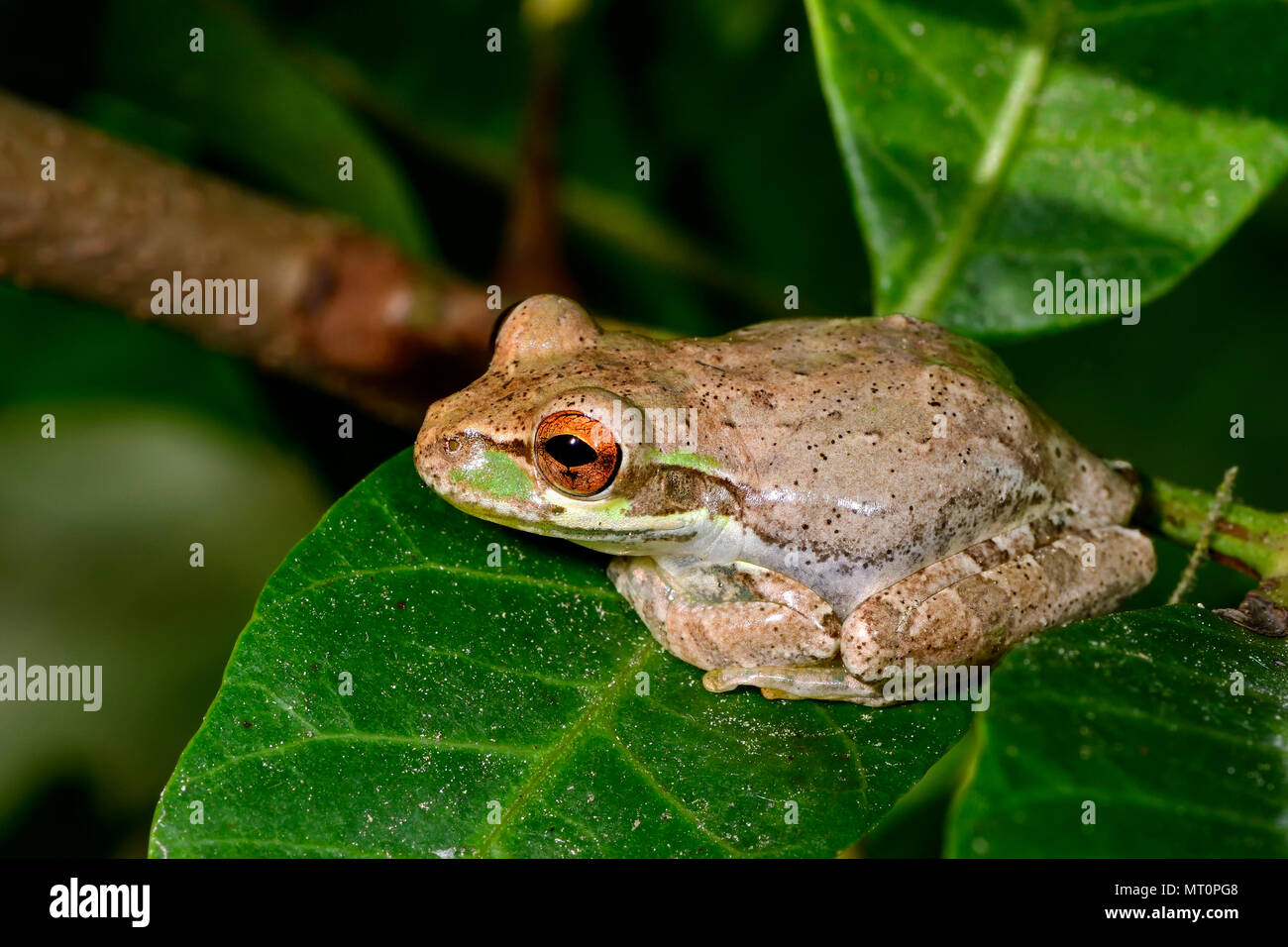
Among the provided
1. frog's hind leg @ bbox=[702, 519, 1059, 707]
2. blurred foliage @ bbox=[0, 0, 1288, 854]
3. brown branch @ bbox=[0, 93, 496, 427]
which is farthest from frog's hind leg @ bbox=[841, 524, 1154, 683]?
brown branch @ bbox=[0, 93, 496, 427]

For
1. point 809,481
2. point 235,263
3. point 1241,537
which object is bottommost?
point 1241,537

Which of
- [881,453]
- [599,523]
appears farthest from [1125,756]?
[599,523]

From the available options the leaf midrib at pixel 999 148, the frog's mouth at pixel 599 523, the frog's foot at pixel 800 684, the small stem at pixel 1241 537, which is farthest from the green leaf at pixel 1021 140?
the frog's foot at pixel 800 684

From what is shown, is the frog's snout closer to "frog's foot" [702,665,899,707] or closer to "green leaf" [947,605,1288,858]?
"frog's foot" [702,665,899,707]

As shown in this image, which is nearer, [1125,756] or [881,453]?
[1125,756]

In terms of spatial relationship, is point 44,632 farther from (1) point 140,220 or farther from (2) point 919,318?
(2) point 919,318

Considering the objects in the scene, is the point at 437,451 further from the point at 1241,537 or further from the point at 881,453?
the point at 1241,537

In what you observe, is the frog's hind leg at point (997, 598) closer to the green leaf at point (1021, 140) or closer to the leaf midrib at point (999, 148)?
the green leaf at point (1021, 140)
